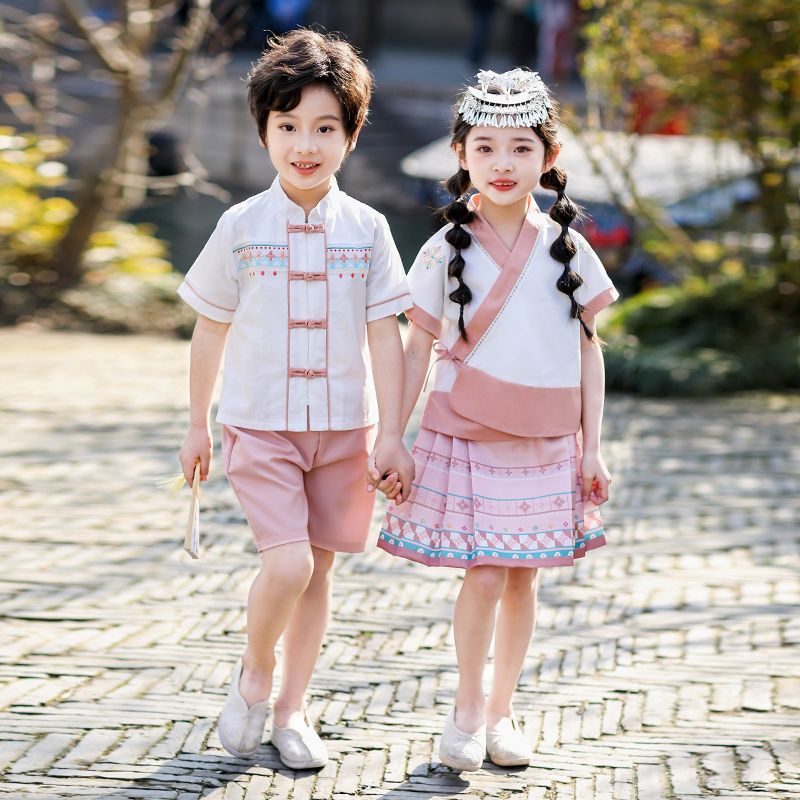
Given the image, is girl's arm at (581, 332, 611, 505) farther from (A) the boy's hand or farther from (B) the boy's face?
(A) the boy's hand

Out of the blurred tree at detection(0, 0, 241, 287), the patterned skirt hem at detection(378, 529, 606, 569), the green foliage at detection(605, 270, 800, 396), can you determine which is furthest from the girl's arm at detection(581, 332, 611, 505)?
the blurred tree at detection(0, 0, 241, 287)

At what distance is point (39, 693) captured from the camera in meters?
3.50

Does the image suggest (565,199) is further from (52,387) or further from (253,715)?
(52,387)

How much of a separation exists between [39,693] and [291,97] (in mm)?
1682

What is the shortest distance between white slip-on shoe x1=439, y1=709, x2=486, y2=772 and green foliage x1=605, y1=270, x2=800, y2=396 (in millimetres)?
5708

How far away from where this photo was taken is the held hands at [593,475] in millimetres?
3068

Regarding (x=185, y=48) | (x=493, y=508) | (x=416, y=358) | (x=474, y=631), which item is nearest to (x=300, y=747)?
(x=474, y=631)

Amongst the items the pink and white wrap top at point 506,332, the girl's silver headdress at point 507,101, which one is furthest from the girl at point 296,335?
the girl's silver headdress at point 507,101

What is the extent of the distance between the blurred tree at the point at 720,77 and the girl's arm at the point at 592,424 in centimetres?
609

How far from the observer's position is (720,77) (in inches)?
361

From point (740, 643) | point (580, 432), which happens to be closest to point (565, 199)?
point (580, 432)

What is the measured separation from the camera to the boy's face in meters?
2.89

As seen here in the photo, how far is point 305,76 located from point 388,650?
5.78 feet

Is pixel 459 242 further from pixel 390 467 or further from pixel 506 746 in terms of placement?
pixel 506 746
